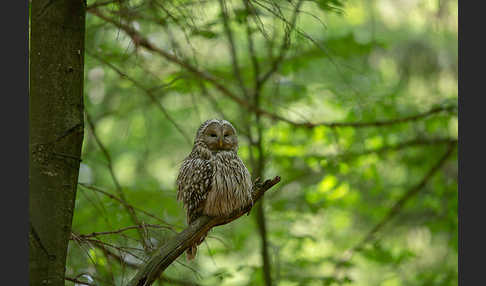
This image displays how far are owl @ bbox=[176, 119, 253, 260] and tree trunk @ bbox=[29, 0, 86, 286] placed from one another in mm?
1053

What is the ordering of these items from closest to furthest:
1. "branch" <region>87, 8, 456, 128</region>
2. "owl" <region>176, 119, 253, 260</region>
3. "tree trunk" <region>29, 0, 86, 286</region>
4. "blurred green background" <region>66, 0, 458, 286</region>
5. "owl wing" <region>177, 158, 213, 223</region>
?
1. "tree trunk" <region>29, 0, 86, 286</region>
2. "owl" <region>176, 119, 253, 260</region>
3. "owl wing" <region>177, 158, 213, 223</region>
4. "branch" <region>87, 8, 456, 128</region>
5. "blurred green background" <region>66, 0, 458, 286</region>

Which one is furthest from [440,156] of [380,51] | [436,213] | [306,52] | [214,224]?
[214,224]

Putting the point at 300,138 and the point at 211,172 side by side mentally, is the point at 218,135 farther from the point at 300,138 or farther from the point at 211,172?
the point at 300,138

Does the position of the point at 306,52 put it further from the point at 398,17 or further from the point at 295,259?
the point at 398,17

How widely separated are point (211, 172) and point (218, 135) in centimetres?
22

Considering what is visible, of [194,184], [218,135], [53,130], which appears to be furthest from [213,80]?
[53,130]

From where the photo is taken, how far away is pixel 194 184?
3.15m

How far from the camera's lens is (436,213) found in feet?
22.5

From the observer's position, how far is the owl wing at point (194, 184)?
3.12 meters

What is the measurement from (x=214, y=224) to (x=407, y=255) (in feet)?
13.2

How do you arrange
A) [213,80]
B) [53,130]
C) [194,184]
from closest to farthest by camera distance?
[53,130], [194,184], [213,80]

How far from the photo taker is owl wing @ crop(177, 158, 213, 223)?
312 centimetres

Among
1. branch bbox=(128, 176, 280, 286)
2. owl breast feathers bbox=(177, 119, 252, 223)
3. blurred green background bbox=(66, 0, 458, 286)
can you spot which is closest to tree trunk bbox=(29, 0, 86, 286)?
branch bbox=(128, 176, 280, 286)

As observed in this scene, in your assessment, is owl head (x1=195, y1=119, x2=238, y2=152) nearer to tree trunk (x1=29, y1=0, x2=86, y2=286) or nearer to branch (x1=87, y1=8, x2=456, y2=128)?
branch (x1=87, y1=8, x2=456, y2=128)
